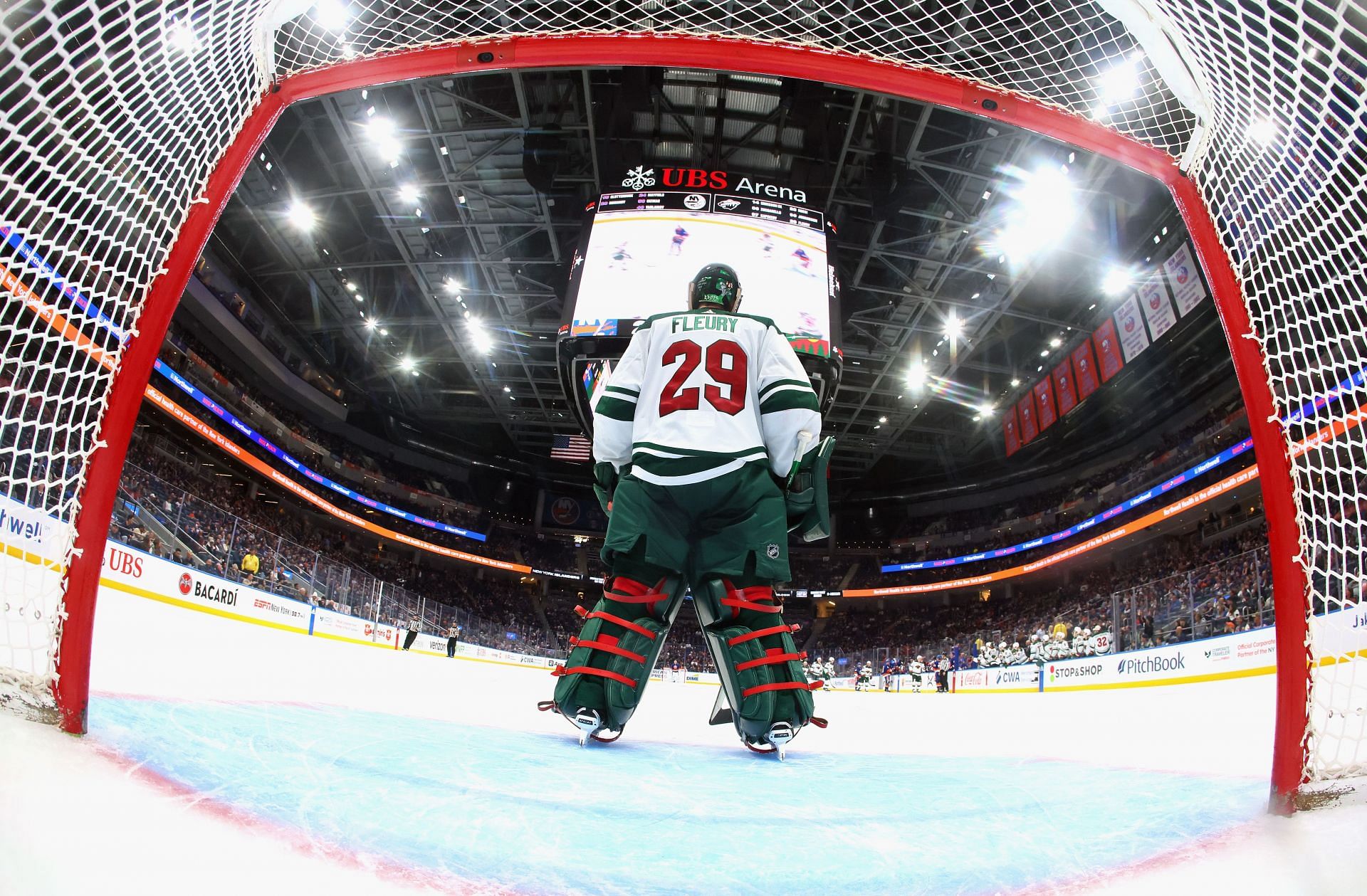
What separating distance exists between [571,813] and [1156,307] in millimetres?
16865

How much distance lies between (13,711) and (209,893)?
956mm

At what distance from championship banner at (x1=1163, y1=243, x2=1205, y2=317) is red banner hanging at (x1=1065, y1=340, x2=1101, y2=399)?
294 cm

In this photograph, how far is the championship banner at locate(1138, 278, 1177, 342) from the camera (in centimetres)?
1364

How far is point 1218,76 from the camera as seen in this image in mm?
1846

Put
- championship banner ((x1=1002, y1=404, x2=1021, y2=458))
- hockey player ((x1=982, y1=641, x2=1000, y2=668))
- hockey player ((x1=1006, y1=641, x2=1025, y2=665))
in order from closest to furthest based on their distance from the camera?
hockey player ((x1=1006, y1=641, x2=1025, y2=665)) → hockey player ((x1=982, y1=641, x2=1000, y2=668)) → championship banner ((x1=1002, y1=404, x2=1021, y2=458))

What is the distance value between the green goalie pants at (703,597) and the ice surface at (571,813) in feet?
0.70

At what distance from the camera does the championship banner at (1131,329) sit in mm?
14477

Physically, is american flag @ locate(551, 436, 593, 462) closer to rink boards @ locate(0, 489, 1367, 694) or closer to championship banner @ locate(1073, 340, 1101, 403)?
rink boards @ locate(0, 489, 1367, 694)

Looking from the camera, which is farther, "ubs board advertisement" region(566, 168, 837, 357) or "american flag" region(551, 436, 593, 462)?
"american flag" region(551, 436, 593, 462)

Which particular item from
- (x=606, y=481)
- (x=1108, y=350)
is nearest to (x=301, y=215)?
(x=606, y=481)

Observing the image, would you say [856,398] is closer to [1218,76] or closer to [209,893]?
[1218,76]

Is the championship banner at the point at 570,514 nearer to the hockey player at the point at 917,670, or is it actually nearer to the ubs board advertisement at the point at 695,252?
the hockey player at the point at 917,670

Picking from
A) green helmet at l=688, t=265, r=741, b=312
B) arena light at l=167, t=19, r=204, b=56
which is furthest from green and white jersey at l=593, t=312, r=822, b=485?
arena light at l=167, t=19, r=204, b=56

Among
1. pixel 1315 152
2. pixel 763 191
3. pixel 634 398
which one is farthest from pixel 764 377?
pixel 763 191
